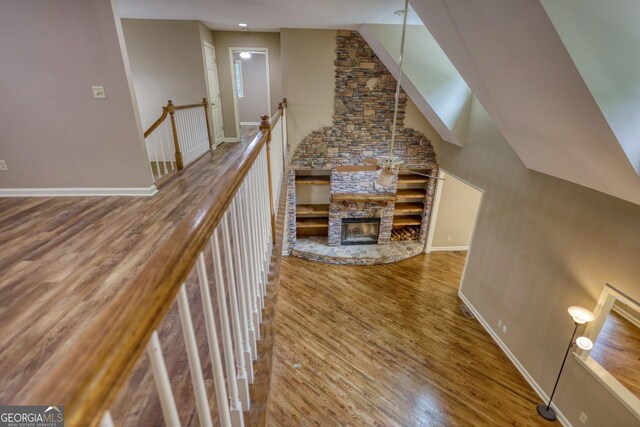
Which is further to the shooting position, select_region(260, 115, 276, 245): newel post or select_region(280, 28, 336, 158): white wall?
select_region(280, 28, 336, 158): white wall

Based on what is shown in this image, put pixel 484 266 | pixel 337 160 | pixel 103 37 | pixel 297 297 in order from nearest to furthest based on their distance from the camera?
pixel 103 37, pixel 484 266, pixel 297 297, pixel 337 160

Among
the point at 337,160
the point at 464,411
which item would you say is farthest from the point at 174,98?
the point at 464,411

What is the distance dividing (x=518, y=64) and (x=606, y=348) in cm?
403

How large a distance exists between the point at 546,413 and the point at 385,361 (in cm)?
192

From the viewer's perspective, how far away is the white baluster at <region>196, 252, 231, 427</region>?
27.0 inches

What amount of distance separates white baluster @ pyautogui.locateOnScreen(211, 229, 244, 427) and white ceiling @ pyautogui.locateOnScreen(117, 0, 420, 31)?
384 cm

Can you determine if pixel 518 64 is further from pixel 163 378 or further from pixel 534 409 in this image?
pixel 534 409

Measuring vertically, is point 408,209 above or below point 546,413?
above

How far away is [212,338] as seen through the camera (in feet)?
2.40

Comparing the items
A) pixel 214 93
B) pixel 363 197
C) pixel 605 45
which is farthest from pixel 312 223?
pixel 605 45

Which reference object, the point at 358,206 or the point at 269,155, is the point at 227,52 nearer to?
the point at 358,206

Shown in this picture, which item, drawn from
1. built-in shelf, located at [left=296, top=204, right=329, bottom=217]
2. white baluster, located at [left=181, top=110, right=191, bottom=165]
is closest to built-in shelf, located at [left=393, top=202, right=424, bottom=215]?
built-in shelf, located at [left=296, top=204, right=329, bottom=217]

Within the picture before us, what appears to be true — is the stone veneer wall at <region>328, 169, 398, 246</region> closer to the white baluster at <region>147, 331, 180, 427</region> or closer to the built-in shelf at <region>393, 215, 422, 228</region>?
the built-in shelf at <region>393, 215, 422, 228</region>

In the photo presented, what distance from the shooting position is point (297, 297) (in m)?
5.42
